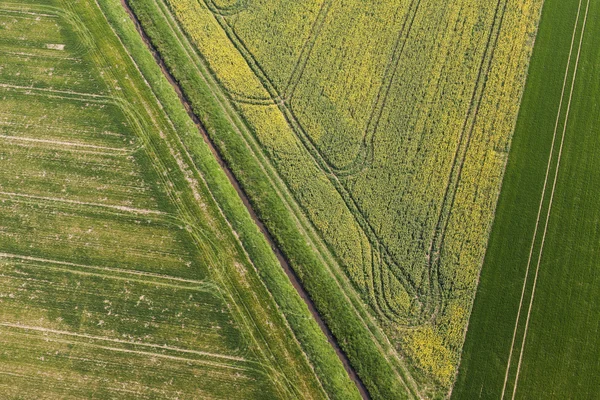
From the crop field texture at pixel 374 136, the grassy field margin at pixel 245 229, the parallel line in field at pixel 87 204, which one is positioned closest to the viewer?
the grassy field margin at pixel 245 229

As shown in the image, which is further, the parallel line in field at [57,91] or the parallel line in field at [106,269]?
the parallel line in field at [57,91]

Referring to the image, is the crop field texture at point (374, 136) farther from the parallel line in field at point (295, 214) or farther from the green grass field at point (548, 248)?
the green grass field at point (548, 248)

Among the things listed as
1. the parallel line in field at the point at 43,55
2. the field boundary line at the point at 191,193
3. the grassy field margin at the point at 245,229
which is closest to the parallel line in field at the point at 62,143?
the field boundary line at the point at 191,193

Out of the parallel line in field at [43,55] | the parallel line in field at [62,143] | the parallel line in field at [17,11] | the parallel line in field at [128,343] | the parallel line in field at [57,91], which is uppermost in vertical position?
the parallel line in field at [17,11]

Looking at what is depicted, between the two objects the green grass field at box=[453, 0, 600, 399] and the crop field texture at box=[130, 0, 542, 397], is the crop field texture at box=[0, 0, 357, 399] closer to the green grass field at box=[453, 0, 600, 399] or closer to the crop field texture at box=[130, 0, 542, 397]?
the crop field texture at box=[130, 0, 542, 397]

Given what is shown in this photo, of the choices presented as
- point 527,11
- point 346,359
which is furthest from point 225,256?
point 527,11

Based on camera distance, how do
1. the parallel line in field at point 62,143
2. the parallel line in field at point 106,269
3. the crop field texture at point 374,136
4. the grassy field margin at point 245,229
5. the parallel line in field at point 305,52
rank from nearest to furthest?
the grassy field margin at point 245,229, the crop field texture at point 374,136, the parallel line in field at point 106,269, the parallel line in field at point 62,143, the parallel line in field at point 305,52

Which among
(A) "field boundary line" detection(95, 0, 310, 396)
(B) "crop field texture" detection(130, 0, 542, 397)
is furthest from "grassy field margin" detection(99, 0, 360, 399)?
(B) "crop field texture" detection(130, 0, 542, 397)

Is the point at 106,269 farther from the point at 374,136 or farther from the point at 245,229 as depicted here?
the point at 374,136
